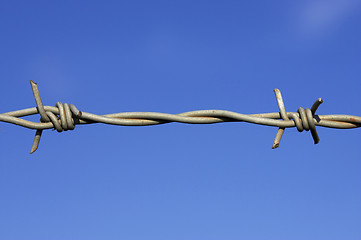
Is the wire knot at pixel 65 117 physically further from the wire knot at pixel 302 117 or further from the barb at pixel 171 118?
the wire knot at pixel 302 117

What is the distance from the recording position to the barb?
216 centimetres

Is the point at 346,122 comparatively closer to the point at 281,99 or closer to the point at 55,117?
the point at 281,99

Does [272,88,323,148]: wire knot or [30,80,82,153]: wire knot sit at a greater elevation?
[272,88,323,148]: wire knot

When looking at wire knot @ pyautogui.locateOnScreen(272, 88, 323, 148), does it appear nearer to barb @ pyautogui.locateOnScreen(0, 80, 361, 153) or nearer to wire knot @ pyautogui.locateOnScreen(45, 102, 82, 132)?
barb @ pyautogui.locateOnScreen(0, 80, 361, 153)

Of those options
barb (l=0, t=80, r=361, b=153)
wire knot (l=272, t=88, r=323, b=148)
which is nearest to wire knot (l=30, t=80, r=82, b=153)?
barb (l=0, t=80, r=361, b=153)

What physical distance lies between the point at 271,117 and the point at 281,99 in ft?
0.38

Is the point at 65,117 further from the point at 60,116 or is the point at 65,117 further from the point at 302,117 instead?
the point at 302,117

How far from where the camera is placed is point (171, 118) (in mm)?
2164

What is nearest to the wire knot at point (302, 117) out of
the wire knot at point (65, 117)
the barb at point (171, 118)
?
the barb at point (171, 118)

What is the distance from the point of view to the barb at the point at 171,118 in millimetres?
2162

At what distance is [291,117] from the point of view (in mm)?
2234

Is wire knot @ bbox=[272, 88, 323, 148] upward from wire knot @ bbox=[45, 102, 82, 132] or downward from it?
upward

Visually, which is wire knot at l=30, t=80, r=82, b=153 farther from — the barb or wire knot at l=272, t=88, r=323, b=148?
wire knot at l=272, t=88, r=323, b=148

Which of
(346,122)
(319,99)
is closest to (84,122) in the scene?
(319,99)
